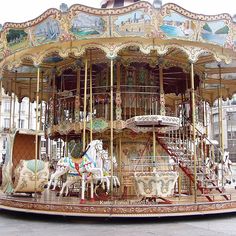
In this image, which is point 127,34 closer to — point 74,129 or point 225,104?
point 74,129

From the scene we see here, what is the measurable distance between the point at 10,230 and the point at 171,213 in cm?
442

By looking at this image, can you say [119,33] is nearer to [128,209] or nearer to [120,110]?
[120,110]

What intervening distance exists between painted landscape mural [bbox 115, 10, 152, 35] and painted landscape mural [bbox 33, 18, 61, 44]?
2.06 metres

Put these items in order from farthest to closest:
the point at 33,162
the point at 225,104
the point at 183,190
A: 1. the point at 225,104
2. the point at 183,190
3. the point at 33,162

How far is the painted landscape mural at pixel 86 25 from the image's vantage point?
41.8 feet

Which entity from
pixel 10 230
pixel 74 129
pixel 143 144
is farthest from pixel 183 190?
pixel 10 230

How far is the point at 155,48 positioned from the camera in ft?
43.6

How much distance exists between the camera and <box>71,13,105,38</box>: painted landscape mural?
1275cm

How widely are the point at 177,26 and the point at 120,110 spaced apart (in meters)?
3.68

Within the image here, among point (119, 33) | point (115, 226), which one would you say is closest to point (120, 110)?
point (119, 33)

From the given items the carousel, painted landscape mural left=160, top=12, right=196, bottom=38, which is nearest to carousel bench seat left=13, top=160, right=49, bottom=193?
the carousel

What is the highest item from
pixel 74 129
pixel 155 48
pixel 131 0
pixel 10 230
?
pixel 131 0

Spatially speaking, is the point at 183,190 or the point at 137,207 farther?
the point at 183,190

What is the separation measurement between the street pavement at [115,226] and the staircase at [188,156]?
1165mm
